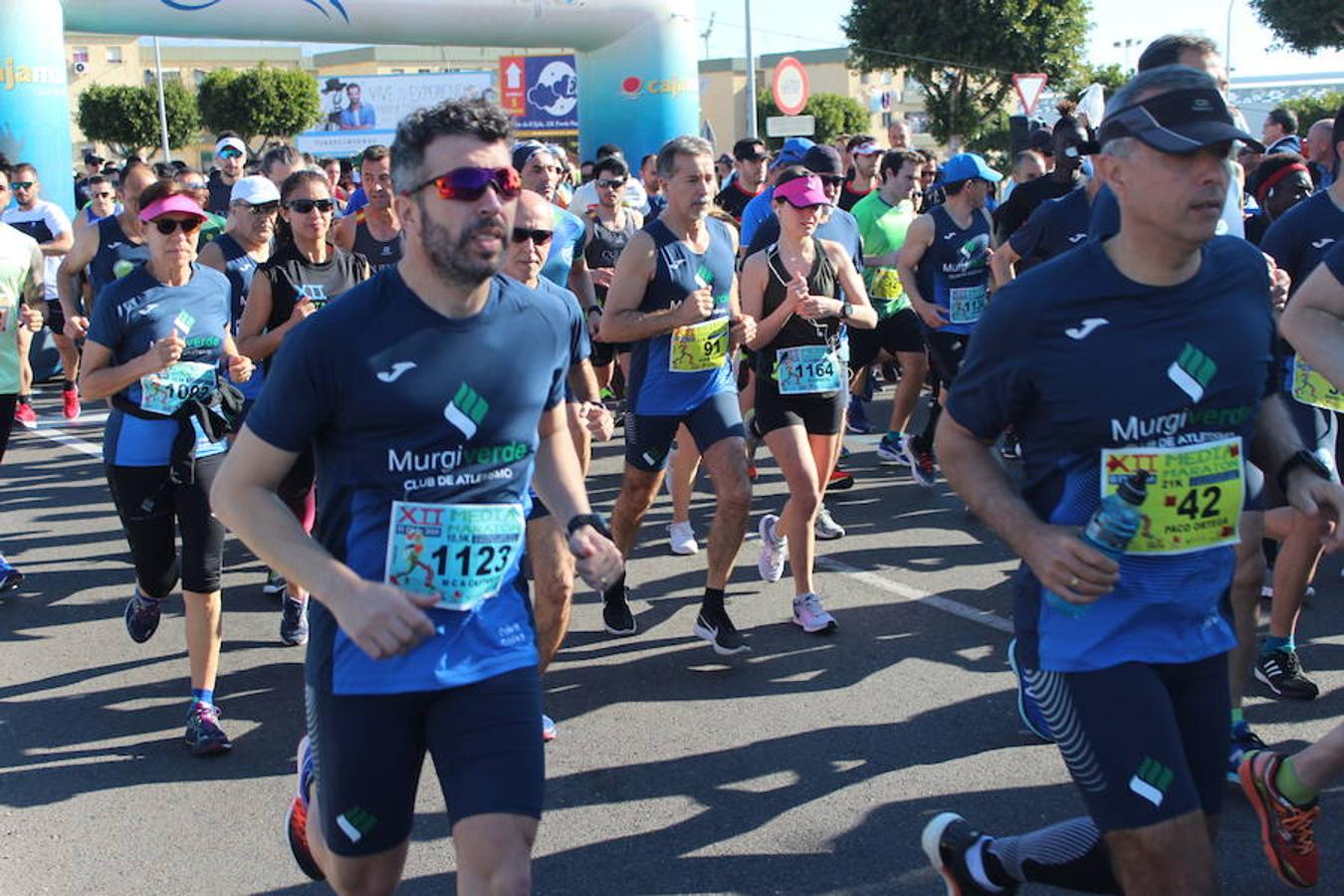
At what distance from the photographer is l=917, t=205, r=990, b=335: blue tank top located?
8.71m

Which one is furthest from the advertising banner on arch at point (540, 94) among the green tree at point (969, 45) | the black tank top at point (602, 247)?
the black tank top at point (602, 247)

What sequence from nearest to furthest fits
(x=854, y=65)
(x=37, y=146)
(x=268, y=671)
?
(x=268, y=671) < (x=37, y=146) < (x=854, y=65)

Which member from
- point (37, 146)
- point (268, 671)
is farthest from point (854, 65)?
point (268, 671)

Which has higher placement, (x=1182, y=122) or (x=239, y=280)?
(x=1182, y=122)

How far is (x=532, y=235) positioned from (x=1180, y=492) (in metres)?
2.84

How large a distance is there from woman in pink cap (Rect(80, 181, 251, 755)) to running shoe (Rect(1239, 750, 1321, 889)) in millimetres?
3402

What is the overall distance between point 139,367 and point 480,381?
275 centimetres

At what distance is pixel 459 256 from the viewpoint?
2.77m

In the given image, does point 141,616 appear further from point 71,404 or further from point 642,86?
point 642,86

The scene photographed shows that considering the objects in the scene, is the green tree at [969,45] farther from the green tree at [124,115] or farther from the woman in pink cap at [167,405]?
the woman in pink cap at [167,405]

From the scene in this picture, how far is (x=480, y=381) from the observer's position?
9.39 ft

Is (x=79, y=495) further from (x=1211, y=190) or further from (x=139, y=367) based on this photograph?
(x=1211, y=190)

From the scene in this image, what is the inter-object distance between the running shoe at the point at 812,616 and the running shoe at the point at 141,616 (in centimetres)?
265

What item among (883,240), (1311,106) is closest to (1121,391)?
(883,240)
